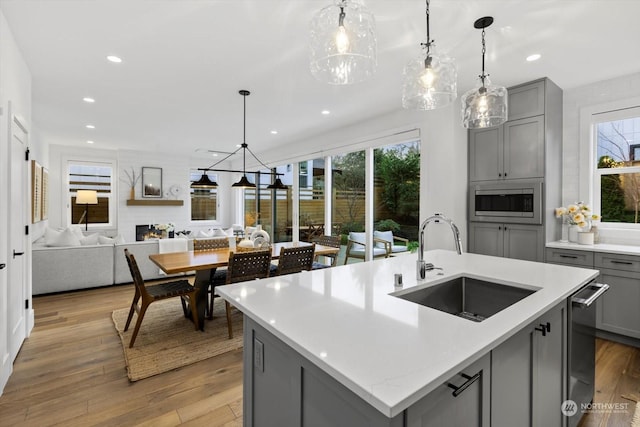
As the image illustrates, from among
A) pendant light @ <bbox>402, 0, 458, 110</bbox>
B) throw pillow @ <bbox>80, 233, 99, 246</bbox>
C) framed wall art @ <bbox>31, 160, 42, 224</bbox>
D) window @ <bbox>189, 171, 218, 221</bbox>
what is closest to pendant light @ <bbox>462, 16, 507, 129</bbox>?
pendant light @ <bbox>402, 0, 458, 110</bbox>

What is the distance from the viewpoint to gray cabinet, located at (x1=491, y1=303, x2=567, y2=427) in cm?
112

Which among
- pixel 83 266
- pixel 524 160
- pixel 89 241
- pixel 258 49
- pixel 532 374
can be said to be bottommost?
pixel 83 266

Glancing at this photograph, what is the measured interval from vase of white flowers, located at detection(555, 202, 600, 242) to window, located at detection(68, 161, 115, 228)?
340 inches

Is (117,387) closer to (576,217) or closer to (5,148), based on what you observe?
(5,148)

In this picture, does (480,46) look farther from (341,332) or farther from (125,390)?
(125,390)

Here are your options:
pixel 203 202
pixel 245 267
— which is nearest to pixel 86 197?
pixel 203 202

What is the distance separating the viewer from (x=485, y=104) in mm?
2240

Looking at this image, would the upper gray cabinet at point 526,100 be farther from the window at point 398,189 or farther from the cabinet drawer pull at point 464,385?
the cabinet drawer pull at point 464,385

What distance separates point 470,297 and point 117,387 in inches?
97.6

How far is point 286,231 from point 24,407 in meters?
5.33

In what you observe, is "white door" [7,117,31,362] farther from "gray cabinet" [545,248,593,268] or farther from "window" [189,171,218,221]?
"window" [189,171,218,221]

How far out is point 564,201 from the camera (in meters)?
3.62

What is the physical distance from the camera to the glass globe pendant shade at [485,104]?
87.3 inches

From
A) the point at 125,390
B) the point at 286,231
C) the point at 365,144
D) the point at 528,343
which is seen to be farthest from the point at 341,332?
the point at 286,231
